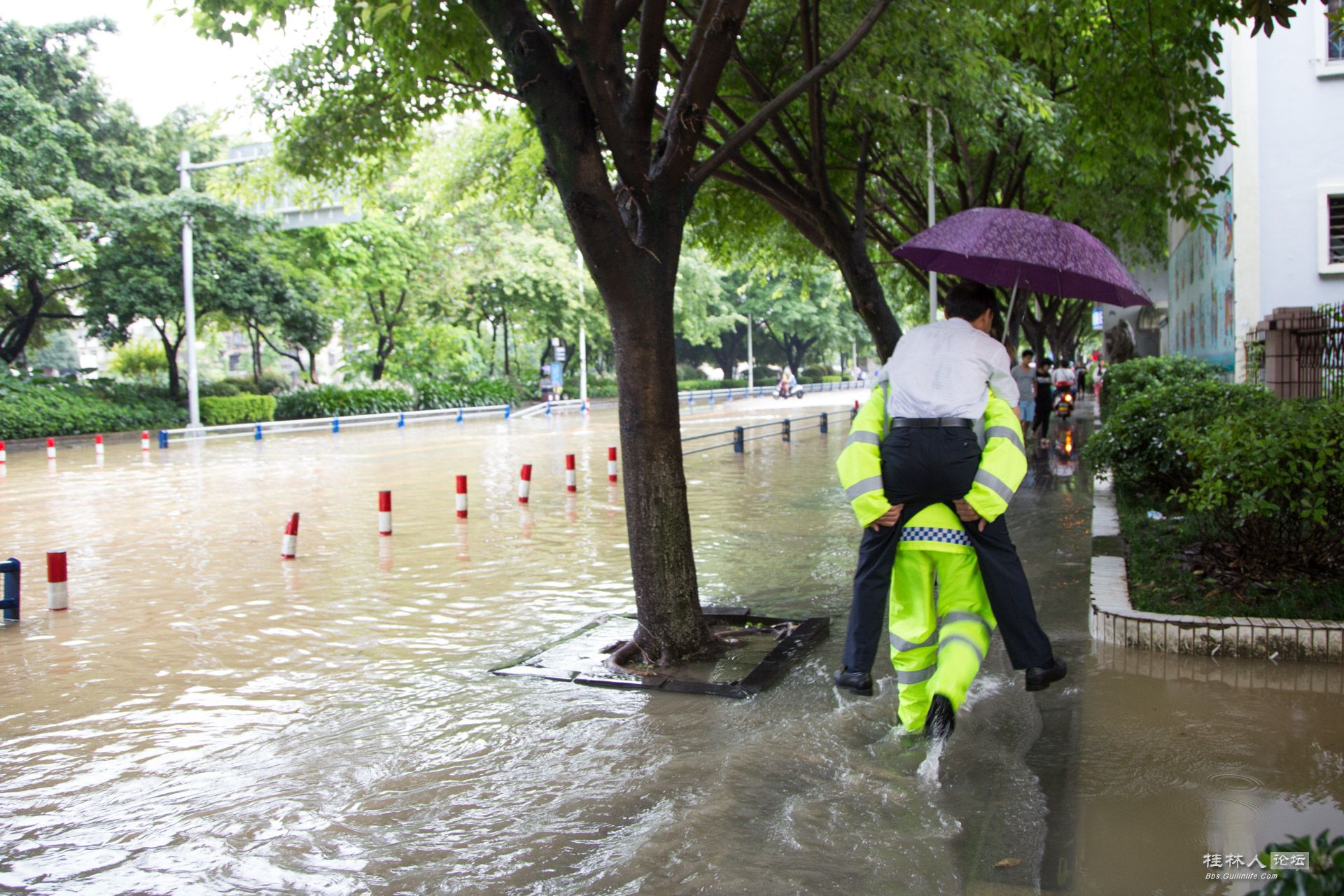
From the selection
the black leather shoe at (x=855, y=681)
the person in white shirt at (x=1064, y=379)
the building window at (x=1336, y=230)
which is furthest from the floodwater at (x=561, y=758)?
the person in white shirt at (x=1064, y=379)

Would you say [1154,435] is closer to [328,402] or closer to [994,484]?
[994,484]

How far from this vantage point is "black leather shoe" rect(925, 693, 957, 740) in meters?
4.72

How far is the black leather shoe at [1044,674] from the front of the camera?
191 inches

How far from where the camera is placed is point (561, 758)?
16.9 ft

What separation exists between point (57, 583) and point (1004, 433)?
752cm

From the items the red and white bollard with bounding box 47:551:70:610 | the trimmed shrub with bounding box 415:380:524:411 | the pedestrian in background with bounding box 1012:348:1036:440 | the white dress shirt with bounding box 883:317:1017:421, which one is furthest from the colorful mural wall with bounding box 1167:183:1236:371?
the trimmed shrub with bounding box 415:380:524:411

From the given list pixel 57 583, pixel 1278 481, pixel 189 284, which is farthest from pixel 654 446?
pixel 189 284

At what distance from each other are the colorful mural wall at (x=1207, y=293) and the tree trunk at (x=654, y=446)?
11.2 m

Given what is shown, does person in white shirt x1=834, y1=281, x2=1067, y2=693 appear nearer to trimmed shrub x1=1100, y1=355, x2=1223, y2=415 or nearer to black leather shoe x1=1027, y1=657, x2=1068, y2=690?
black leather shoe x1=1027, y1=657, x2=1068, y2=690

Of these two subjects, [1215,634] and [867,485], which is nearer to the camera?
[867,485]

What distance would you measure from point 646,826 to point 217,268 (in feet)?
105

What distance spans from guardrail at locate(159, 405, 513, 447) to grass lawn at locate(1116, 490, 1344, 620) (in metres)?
25.0

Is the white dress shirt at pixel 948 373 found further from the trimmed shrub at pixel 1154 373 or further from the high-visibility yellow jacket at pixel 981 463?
the trimmed shrub at pixel 1154 373

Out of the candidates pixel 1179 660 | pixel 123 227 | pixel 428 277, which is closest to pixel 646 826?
pixel 1179 660
